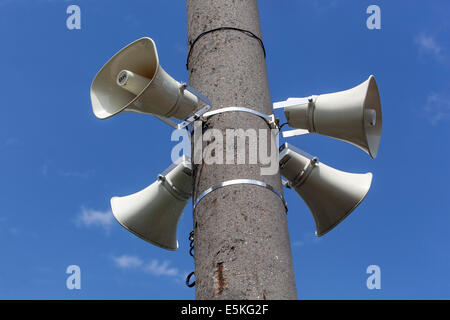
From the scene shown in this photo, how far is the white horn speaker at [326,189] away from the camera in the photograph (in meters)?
3.52

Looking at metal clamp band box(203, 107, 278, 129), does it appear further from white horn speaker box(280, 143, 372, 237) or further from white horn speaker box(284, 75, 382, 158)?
white horn speaker box(280, 143, 372, 237)

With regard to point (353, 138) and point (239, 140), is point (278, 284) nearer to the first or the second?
point (239, 140)

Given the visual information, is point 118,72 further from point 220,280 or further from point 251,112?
point 220,280

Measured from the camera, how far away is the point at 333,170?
144 inches

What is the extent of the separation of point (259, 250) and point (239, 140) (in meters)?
0.58

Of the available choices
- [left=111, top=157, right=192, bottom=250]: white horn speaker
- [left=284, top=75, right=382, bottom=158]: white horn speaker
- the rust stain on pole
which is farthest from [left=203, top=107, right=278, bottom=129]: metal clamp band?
the rust stain on pole

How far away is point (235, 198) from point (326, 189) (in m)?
1.14

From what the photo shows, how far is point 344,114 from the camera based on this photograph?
3.21m

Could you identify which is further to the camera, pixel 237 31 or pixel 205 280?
pixel 237 31

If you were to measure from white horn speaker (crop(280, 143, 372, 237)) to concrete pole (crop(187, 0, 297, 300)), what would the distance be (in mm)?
534

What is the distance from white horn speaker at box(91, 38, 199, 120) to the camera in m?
3.02

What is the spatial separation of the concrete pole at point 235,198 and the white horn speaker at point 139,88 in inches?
6.3
